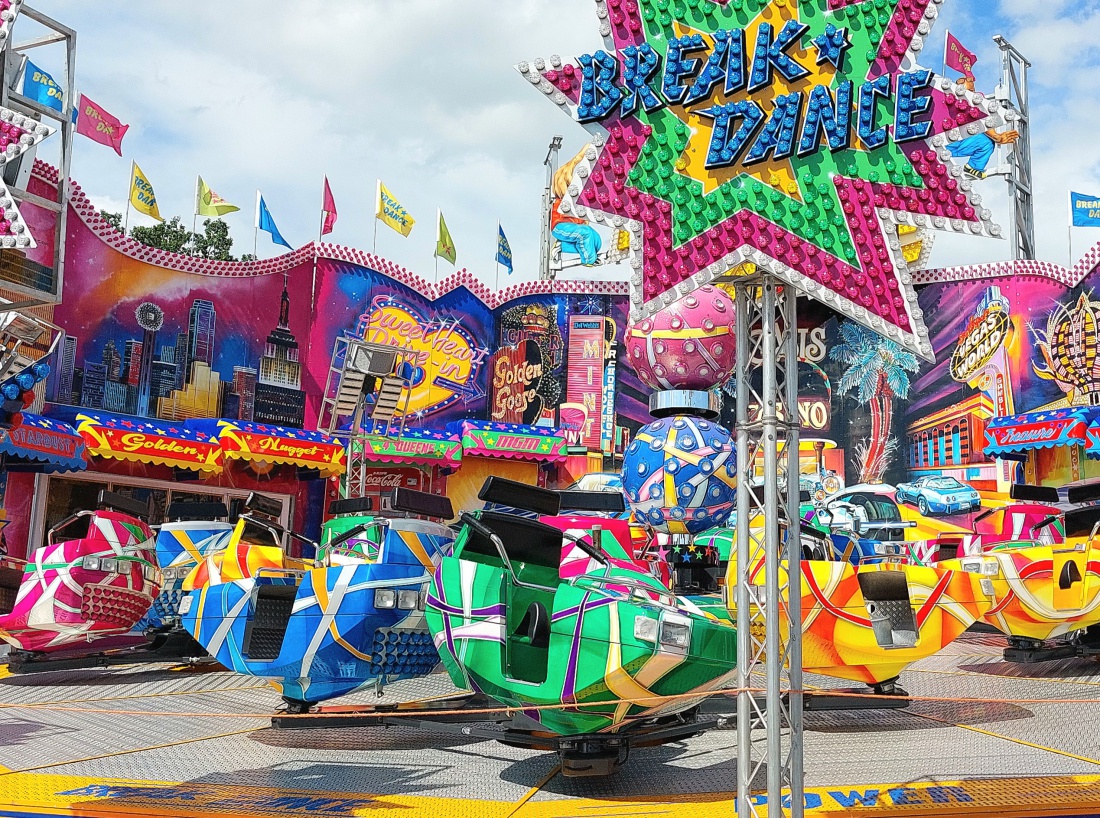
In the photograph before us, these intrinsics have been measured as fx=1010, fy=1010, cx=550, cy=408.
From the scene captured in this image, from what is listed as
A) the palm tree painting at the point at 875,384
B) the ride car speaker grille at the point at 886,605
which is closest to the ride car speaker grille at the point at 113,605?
the ride car speaker grille at the point at 886,605

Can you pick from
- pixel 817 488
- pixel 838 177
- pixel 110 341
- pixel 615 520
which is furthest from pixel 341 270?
pixel 838 177

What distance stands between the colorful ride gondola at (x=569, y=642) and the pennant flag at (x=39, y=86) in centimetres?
1398

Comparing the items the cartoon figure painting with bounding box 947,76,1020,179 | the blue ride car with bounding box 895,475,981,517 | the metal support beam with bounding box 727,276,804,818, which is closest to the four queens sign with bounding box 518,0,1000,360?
the metal support beam with bounding box 727,276,804,818

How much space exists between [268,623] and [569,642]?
296cm

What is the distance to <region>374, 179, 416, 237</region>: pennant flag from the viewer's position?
21.9 m

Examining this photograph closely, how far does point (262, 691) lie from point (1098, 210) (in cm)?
2024

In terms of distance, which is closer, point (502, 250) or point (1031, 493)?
point (1031, 493)

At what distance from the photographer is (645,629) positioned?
512cm

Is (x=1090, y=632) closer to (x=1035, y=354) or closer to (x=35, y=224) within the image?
(x=1035, y=354)

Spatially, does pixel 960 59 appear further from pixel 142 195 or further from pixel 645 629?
pixel 645 629

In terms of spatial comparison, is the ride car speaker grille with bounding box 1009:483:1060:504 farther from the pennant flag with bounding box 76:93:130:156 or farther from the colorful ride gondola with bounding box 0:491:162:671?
the pennant flag with bounding box 76:93:130:156

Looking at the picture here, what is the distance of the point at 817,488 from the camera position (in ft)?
68.6

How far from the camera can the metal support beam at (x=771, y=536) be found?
459 cm

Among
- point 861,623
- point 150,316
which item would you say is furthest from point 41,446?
point 861,623
